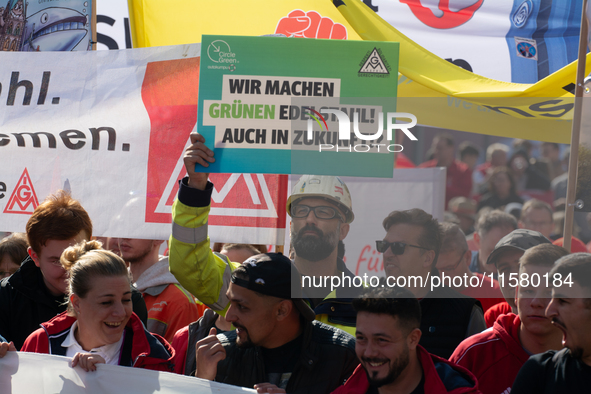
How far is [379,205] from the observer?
263cm

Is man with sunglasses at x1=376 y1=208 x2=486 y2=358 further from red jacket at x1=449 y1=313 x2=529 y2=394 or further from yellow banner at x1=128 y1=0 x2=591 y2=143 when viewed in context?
→ yellow banner at x1=128 y1=0 x2=591 y2=143

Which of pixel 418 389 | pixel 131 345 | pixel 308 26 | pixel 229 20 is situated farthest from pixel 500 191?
pixel 229 20

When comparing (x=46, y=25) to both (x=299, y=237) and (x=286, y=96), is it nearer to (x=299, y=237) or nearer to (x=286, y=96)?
(x=286, y=96)

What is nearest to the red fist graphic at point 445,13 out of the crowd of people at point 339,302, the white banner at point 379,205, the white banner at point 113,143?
the white banner at point 113,143

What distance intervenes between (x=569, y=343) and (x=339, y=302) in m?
1.08

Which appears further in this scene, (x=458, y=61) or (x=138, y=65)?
(x=458, y=61)

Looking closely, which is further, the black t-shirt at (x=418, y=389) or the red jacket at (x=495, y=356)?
the red jacket at (x=495, y=356)

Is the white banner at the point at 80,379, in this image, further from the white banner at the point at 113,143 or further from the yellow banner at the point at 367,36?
the yellow banner at the point at 367,36

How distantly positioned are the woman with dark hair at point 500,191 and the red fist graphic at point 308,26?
2194mm

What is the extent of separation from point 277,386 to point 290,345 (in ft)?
0.61

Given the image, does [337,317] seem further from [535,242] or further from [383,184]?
[535,242]

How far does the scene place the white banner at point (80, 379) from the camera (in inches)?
95.4

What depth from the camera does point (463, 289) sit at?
270cm

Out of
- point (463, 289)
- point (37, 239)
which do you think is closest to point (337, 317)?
point (463, 289)
